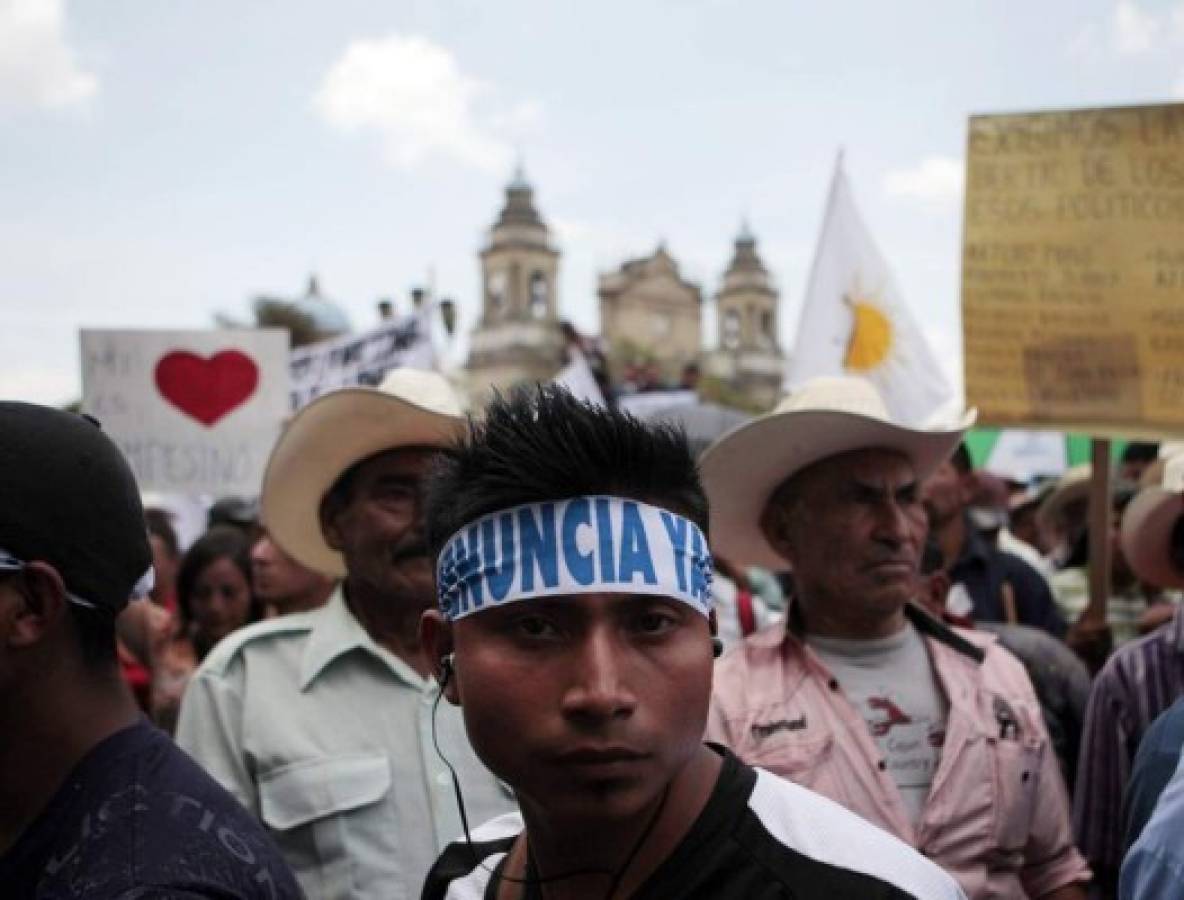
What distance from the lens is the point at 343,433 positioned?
12.4ft

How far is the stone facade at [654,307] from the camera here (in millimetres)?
106062

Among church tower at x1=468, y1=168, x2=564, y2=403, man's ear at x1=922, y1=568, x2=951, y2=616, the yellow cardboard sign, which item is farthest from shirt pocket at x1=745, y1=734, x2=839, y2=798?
church tower at x1=468, y1=168, x2=564, y2=403

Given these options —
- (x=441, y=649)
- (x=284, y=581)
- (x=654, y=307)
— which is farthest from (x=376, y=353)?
(x=654, y=307)

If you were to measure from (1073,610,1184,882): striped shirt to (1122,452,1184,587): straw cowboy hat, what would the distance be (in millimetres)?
884

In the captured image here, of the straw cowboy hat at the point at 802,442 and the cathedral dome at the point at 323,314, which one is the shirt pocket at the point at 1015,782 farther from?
the cathedral dome at the point at 323,314

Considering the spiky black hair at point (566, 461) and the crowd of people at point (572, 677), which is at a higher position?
the spiky black hair at point (566, 461)

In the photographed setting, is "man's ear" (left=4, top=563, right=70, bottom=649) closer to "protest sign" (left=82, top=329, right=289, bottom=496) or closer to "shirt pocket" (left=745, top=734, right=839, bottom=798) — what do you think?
"shirt pocket" (left=745, top=734, right=839, bottom=798)

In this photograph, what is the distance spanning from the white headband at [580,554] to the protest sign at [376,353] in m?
7.96

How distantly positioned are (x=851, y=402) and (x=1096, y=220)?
1489mm

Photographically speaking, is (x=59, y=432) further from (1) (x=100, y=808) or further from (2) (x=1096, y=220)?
(2) (x=1096, y=220)

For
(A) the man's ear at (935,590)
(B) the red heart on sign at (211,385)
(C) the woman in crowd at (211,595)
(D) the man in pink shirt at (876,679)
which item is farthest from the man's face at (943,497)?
(B) the red heart on sign at (211,385)

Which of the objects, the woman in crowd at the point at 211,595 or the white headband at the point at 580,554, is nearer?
the white headband at the point at 580,554

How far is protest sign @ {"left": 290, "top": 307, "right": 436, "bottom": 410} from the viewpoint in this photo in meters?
9.73

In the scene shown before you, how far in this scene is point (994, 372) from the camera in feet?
15.6
